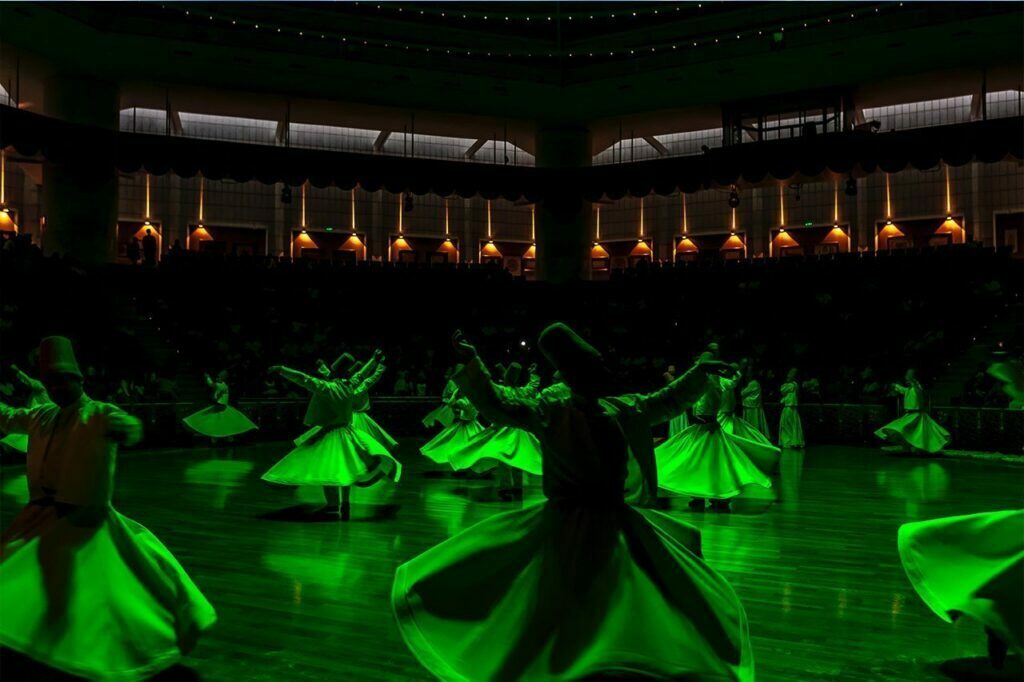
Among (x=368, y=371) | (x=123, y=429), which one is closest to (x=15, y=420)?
(x=123, y=429)

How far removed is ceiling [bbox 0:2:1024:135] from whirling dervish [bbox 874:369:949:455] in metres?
9.62

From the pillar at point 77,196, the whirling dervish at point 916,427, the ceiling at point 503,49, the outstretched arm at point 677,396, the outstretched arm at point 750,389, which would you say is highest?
the ceiling at point 503,49

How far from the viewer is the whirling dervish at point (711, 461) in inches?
384

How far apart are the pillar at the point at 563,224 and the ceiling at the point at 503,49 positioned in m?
1.57

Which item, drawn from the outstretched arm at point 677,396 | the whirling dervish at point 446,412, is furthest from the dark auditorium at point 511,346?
the whirling dervish at point 446,412

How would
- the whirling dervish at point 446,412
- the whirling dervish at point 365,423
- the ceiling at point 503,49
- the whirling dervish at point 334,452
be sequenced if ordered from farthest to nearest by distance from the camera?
the ceiling at point 503,49, the whirling dervish at point 446,412, the whirling dervish at point 365,423, the whirling dervish at point 334,452

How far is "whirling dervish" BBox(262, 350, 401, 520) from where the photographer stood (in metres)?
9.14

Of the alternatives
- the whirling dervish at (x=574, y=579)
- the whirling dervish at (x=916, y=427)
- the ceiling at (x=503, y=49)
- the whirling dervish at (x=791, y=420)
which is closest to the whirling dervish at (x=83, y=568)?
the whirling dervish at (x=574, y=579)

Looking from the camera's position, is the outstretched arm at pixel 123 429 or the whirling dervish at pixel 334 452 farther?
the whirling dervish at pixel 334 452

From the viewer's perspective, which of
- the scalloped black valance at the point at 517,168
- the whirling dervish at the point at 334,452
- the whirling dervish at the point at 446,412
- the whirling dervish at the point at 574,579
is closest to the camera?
the whirling dervish at the point at 574,579

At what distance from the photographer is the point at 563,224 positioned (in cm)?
2842

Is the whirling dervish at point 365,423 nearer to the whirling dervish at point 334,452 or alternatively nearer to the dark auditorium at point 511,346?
the dark auditorium at point 511,346

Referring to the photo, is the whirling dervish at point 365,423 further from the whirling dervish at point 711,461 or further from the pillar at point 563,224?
the pillar at point 563,224

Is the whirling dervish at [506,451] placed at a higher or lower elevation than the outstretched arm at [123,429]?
lower
